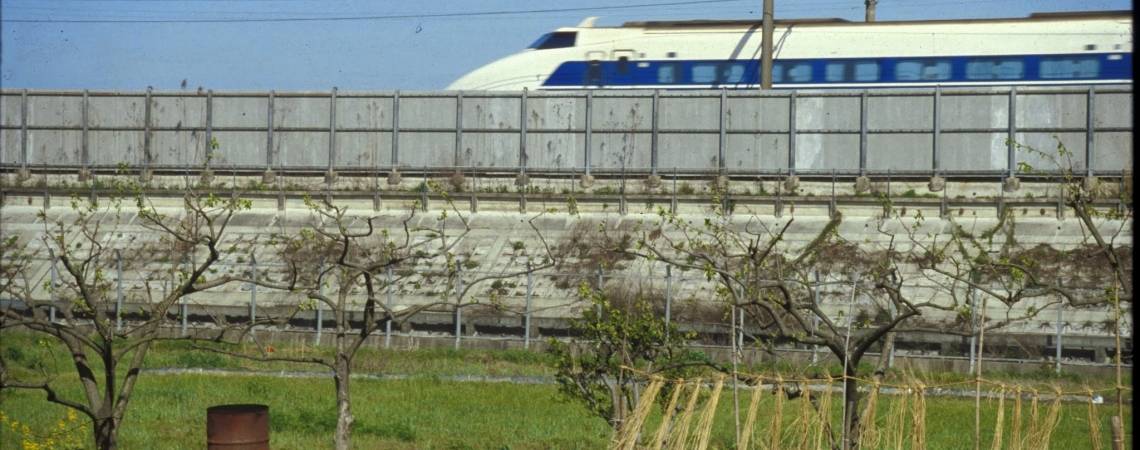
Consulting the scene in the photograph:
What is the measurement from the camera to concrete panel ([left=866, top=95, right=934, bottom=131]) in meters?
28.9

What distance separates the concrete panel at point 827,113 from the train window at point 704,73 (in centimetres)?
749

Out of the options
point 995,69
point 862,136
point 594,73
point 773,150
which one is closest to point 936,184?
point 862,136

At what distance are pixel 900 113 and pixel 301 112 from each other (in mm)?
16971

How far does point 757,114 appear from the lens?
30.0 meters

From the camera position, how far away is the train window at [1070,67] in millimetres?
34250

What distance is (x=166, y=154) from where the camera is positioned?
3247cm

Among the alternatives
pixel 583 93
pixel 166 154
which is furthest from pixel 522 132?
pixel 166 154

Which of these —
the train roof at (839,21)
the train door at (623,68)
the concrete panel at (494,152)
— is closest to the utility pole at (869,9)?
the train roof at (839,21)

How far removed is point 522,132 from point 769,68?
722 cm

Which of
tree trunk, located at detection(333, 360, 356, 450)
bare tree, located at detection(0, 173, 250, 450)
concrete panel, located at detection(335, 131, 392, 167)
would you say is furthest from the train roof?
tree trunk, located at detection(333, 360, 356, 450)

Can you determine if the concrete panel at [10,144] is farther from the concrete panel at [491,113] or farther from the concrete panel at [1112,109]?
the concrete panel at [1112,109]

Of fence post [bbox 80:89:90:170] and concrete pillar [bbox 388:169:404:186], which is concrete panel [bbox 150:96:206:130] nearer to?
fence post [bbox 80:89:90:170]

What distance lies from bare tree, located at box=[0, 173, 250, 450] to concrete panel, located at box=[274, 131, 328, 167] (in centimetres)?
307

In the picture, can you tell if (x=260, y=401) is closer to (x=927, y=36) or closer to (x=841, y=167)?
(x=841, y=167)
